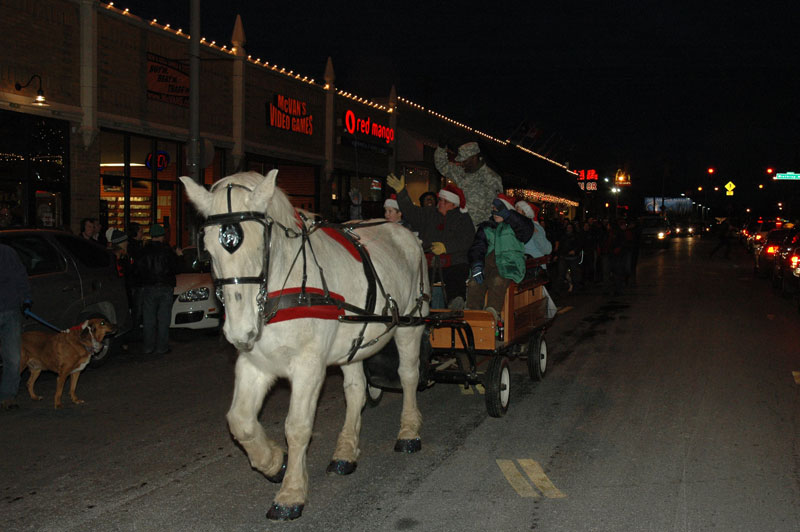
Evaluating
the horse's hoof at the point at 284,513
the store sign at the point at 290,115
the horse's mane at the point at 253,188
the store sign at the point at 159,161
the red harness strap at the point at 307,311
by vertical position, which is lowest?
the horse's hoof at the point at 284,513

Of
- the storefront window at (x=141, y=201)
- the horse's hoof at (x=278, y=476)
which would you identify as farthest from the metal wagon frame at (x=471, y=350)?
the storefront window at (x=141, y=201)

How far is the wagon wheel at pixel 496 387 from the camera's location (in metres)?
7.43

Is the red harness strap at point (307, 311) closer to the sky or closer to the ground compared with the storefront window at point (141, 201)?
closer to the ground

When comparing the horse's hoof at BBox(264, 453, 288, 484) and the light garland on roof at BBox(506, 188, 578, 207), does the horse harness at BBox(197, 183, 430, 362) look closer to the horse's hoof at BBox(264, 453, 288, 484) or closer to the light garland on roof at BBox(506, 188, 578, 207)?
the horse's hoof at BBox(264, 453, 288, 484)

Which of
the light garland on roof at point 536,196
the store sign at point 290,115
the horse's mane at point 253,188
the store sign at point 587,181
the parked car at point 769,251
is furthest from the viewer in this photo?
the store sign at point 587,181

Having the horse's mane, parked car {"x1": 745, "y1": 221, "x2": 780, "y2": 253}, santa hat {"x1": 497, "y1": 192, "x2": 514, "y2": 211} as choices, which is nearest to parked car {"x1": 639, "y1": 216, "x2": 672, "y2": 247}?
parked car {"x1": 745, "y1": 221, "x2": 780, "y2": 253}

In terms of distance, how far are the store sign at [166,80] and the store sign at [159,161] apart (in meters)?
1.34

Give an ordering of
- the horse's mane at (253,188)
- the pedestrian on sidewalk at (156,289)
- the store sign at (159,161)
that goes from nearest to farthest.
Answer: the horse's mane at (253,188)
the pedestrian on sidewalk at (156,289)
the store sign at (159,161)

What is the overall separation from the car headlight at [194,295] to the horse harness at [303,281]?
676cm

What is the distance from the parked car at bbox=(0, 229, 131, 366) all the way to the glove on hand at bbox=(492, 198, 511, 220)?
474 cm

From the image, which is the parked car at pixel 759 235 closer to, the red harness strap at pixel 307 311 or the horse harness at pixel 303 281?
the horse harness at pixel 303 281

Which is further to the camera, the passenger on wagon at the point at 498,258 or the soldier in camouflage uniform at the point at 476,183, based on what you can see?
the soldier in camouflage uniform at the point at 476,183

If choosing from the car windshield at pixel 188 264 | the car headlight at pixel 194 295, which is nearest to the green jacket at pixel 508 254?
the car headlight at pixel 194 295

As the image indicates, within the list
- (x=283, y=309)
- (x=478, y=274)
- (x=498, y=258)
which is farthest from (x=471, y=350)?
(x=283, y=309)
